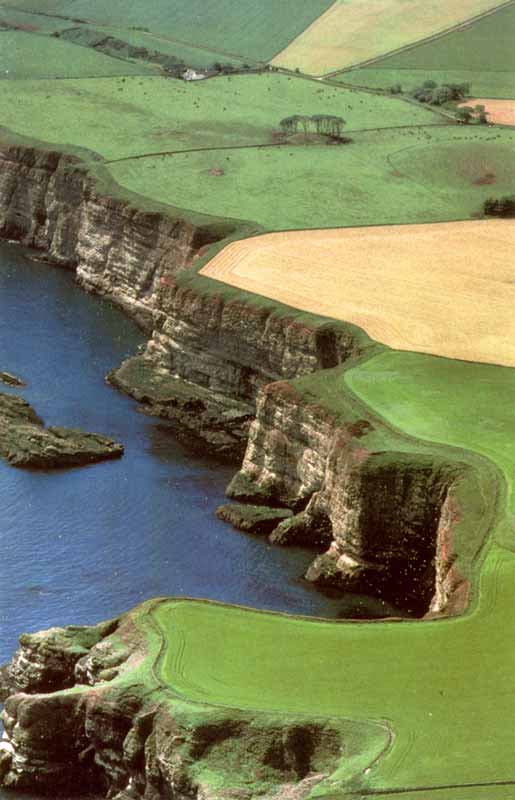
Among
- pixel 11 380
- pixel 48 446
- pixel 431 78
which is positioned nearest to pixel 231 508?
pixel 48 446

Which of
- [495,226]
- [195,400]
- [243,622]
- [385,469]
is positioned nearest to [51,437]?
[195,400]

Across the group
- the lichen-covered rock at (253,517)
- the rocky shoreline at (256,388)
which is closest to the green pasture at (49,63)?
the rocky shoreline at (256,388)

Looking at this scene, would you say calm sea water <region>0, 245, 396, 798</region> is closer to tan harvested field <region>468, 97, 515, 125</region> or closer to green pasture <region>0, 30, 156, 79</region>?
tan harvested field <region>468, 97, 515, 125</region>

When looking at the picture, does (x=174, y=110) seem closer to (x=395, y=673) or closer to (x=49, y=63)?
(x=49, y=63)

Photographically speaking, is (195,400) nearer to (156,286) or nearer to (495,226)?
(156,286)

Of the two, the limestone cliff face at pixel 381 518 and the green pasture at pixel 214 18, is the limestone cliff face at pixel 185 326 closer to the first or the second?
the limestone cliff face at pixel 381 518
